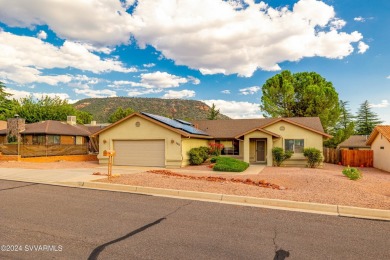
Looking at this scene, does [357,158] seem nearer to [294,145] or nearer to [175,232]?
[294,145]

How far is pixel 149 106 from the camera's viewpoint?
86062 mm

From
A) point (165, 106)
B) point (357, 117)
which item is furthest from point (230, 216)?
point (165, 106)

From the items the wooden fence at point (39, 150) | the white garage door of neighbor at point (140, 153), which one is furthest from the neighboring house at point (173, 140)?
the wooden fence at point (39, 150)

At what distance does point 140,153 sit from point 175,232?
16.8m

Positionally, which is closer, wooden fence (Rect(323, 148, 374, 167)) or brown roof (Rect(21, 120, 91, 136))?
wooden fence (Rect(323, 148, 374, 167))

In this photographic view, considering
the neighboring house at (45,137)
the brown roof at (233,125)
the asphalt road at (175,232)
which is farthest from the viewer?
the brown roof at (233,125)

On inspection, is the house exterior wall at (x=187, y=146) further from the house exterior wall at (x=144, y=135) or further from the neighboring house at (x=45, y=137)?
the neighboring house at (x=45, y=137)

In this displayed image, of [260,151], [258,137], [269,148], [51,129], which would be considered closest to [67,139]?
[51,129]

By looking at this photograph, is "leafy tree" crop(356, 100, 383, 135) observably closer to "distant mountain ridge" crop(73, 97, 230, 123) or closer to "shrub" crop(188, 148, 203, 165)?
"distant mountain ridge" crop(73, 97, 230, 123)

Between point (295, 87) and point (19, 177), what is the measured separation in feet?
120

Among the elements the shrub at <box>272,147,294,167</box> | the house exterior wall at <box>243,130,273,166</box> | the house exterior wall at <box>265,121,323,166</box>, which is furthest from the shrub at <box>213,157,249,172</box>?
the house exterior wall at <box>265,121,323,166</box>

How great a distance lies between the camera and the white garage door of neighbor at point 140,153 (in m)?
21.8

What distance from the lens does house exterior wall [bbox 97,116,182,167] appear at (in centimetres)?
2117

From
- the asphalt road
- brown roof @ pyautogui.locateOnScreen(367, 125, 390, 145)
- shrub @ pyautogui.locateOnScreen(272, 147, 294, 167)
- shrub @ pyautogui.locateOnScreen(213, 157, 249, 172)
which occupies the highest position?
brown roof @ pyautogui.locateOnScreen(367, 125, 390, 145)
